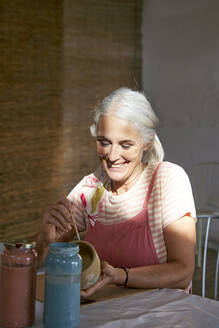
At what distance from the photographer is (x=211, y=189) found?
12.9 feet

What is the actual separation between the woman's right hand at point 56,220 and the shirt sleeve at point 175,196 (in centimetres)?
28

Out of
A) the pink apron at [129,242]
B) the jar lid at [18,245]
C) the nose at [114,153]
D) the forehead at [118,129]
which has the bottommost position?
the pink apron at [129,242]

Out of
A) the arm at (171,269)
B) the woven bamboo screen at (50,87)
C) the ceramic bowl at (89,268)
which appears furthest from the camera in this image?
the woven bamboo screen at (50,87)

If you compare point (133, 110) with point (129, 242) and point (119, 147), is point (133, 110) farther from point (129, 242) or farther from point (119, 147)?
point (129, 242)

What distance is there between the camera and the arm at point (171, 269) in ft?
4.25

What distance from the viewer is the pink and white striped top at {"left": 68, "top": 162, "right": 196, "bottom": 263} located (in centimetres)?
153

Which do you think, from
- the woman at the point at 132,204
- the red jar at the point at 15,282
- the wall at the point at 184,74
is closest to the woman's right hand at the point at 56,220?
the woman at the point at 132,204

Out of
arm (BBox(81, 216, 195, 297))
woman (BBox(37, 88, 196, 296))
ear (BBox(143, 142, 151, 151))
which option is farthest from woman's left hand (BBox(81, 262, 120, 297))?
ear (BBox(143, 142, 151, 151))

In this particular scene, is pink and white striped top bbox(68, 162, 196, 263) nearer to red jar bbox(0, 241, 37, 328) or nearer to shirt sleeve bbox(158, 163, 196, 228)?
shirt sleeve bbox(158, 163, 196, 228)

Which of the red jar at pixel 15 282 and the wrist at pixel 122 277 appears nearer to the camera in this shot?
the red jar at pixel 15 282

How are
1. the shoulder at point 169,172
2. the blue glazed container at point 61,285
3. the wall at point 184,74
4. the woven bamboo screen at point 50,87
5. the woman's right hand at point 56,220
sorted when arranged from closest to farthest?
the blue glazed container at point 61,285 < the woman's right hand at point 56,220 < the shoulder at point 169,172 < the woven bamboo screen at point 50,87 < the wall at point 184,74

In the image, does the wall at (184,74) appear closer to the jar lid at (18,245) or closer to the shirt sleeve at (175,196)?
the shirt sleeve at (175,196)

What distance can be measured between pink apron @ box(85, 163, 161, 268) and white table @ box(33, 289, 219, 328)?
0.27 metres

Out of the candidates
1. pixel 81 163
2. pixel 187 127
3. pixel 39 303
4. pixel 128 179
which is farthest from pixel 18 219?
pixel 39 303
